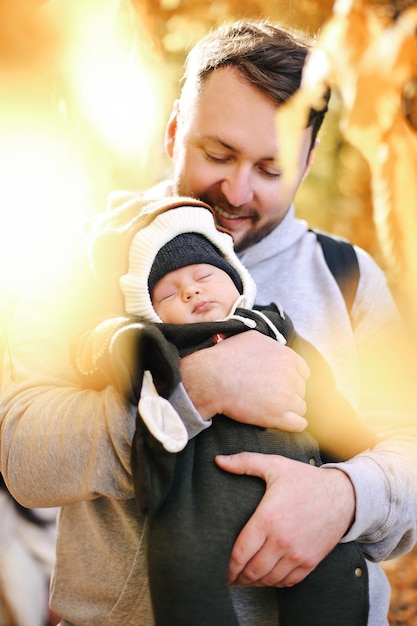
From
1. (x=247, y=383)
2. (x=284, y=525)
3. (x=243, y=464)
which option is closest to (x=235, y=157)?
(x=247, y=383)

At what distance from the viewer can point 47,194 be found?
5.73 ft

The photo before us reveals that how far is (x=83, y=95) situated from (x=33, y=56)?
0.60m

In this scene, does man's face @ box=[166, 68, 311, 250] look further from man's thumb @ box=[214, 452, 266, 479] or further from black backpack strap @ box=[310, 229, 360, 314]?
man's thumb @ box=[214, 452, 266, 479]

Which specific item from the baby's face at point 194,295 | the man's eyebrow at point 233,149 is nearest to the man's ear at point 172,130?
the man's eyebrow at point 233,149

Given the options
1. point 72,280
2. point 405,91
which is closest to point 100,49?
point 72,280

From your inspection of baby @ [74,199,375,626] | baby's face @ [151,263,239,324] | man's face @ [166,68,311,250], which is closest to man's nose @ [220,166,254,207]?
man's face @ [166,68,311,250]

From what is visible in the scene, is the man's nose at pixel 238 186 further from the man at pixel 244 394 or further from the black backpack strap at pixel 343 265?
the black backpack strap at pixel 343 265

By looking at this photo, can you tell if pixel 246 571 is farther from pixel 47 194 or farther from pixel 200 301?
pixel 47 194

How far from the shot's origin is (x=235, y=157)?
4.91ft

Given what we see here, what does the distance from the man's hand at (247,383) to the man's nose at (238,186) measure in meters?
0.43

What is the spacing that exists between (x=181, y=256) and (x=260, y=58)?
57 centimetres

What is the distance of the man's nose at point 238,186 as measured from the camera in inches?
58.4

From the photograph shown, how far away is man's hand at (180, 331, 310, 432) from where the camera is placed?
1118mm

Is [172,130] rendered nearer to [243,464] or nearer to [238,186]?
[238,186]
